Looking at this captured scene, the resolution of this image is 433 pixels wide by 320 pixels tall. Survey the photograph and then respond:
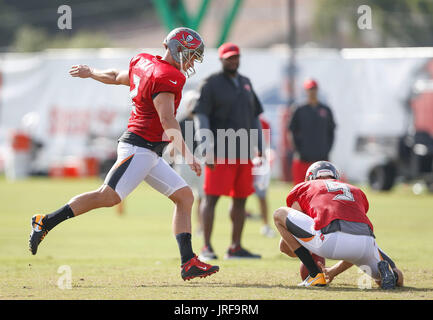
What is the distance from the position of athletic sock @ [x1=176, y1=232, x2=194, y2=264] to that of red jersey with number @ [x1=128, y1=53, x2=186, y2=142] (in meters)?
0.91

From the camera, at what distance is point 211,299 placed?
6754 mm

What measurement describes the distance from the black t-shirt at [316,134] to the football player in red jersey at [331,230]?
207 inches

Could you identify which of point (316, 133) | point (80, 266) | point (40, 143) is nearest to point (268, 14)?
point (40, 143)

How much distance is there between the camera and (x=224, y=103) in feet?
33.0

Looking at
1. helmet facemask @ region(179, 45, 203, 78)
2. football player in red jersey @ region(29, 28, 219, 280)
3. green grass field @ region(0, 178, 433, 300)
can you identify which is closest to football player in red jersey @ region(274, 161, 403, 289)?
green grass field @ region(0, 178, 433, 300)

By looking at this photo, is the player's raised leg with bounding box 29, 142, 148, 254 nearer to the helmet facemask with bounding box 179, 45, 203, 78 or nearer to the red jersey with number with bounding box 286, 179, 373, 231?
the helmet facemask with bounding box 179, 45, 203, 78

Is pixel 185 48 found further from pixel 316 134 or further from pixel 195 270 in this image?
pixel 316 134

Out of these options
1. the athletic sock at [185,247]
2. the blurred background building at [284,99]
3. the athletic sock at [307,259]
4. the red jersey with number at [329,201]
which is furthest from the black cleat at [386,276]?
the blurred background building at [284,99]

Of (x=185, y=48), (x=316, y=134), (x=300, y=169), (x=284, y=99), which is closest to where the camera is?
(x=185, y=48)

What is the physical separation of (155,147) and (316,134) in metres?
5.41

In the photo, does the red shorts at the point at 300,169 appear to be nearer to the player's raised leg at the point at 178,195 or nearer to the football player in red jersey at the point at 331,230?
the player's raised leg at the point at 178,195

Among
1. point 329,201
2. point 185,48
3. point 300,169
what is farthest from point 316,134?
point 329,201

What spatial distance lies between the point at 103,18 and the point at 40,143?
4100cm

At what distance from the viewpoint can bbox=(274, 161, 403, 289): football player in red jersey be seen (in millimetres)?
7289
